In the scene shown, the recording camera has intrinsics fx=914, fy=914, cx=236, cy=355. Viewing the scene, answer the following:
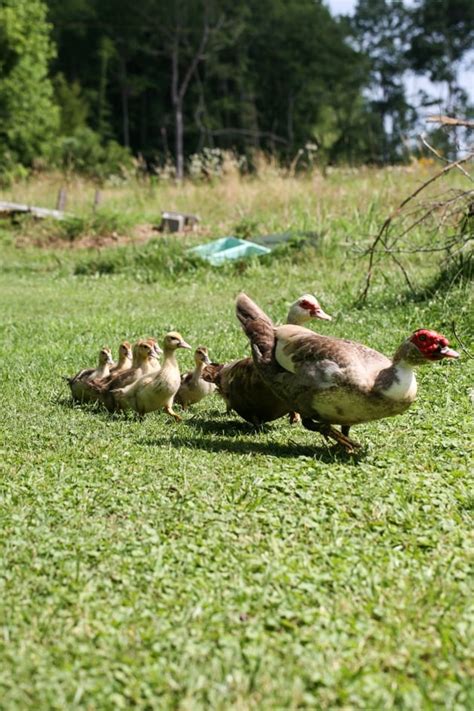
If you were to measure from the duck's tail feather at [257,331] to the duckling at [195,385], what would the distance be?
2.54ft

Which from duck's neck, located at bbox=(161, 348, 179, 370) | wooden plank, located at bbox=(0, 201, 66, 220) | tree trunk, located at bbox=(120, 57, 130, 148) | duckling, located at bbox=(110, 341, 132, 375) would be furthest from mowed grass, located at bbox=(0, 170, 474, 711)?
tree trunk, located at bbox=(120, 57, 130, 148)

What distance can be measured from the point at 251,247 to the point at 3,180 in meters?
14.9

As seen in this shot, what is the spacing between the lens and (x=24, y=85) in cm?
3338

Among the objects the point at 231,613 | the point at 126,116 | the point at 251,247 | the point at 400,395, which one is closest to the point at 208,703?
the point at 231,613

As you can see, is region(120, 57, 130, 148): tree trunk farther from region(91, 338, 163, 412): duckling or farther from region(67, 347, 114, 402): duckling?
region(91, 338, 163, 412): duckling

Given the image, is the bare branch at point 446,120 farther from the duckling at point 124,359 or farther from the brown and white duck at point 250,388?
the duckling at point 124,359

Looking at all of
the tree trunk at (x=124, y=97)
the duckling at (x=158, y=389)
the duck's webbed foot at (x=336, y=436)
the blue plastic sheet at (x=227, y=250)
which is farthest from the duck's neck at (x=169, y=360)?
the tree trunk at (x=124, y=97)

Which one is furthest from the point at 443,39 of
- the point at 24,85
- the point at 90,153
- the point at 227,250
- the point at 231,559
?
the point at 231,559

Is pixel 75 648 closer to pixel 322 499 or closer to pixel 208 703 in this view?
pixel 208 703

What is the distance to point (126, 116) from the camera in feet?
149

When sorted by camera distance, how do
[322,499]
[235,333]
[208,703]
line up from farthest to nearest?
[235,333] < [322,499] < [208,703]

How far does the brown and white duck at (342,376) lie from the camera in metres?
4.96

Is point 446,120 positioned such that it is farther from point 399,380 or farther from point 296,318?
point 399,380

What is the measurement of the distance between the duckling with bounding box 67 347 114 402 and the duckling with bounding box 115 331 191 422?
0.96ft
